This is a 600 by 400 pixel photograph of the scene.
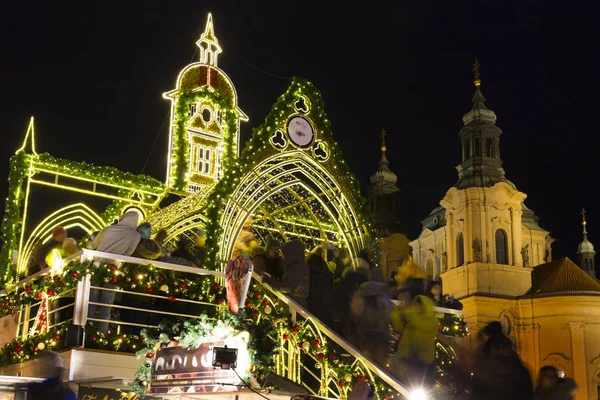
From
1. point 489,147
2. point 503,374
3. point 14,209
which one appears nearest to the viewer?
point 503,374

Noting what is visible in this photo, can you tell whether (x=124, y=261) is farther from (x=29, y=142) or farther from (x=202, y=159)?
(x=202, y=159)

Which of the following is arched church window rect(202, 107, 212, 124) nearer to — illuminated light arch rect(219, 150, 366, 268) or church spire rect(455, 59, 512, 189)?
illuminated light arch rect(219, 150, 366, 268)

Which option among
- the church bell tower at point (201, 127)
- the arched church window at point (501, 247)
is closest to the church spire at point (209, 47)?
the church bell tower at point (201, 127)

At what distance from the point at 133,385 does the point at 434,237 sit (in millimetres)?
52352

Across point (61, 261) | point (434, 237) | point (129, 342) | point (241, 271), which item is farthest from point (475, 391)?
point (434, 237)

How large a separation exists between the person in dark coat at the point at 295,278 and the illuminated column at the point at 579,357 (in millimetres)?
36982

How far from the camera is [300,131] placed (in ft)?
55.0

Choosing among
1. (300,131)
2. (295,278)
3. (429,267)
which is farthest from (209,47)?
(429,267)

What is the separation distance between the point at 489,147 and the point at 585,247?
18326 mm

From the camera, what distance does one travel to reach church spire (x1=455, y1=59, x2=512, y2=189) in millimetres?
52812

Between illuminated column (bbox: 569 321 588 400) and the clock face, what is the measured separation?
34.7 meters

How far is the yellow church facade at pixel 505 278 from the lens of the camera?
1877 inches

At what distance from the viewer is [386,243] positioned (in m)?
62.0

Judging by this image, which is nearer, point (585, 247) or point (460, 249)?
point (460, 249)
